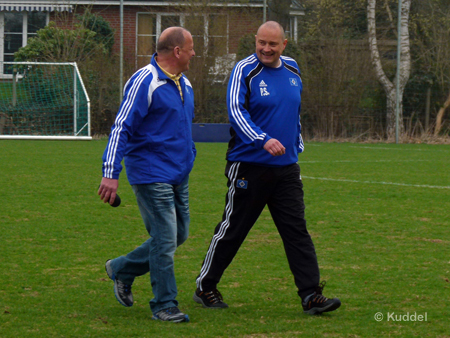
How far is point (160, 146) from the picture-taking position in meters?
4.16

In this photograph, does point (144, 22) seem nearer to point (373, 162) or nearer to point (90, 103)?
point (90, 103)

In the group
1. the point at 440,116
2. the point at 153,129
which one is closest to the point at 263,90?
the point at 153,129

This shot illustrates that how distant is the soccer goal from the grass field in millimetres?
8303

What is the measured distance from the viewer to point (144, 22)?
25.3 metres

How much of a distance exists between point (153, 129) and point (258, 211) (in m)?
0.90

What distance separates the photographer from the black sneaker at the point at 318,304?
Result: 4238 mm

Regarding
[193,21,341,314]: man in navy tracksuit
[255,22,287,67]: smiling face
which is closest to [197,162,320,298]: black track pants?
[193,21,341,314]: man in navy tracksuit

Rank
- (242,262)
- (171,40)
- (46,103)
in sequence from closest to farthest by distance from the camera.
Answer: (171,40) < (242,262) < (46,103)

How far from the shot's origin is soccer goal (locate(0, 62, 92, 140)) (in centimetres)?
1939

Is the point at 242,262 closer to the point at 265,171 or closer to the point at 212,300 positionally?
the point at 212,300

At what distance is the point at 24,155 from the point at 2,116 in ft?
17.2

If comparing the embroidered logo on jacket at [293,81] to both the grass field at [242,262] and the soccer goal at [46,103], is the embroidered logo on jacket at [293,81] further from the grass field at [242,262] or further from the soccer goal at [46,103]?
the soccer goal at [46,103]

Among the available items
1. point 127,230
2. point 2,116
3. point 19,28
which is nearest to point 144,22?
point 19,28

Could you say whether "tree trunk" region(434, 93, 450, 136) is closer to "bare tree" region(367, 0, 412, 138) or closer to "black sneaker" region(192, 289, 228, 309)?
"bare tree" region(367, 0, 412, 138)
